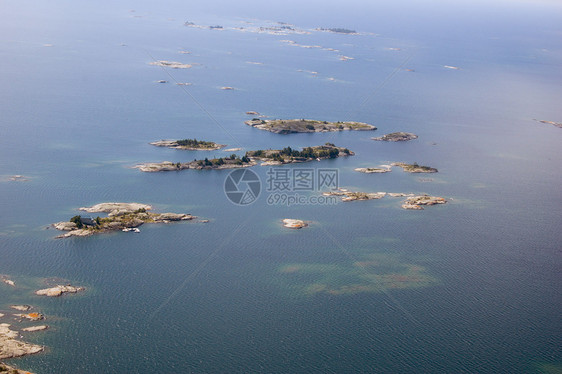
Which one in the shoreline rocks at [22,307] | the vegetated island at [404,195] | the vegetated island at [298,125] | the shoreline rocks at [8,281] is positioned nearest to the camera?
the shoreline rocks at [22,307]

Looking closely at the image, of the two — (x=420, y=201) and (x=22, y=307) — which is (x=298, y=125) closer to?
(x=420, y=201)

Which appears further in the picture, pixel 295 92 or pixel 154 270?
pixel 295 92

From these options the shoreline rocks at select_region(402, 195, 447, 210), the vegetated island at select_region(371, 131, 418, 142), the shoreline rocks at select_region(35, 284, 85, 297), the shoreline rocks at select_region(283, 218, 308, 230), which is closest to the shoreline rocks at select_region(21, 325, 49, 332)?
the shoreline rocks at select_region(35, 284, 85, 297)

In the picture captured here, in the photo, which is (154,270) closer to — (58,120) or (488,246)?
(488,246)

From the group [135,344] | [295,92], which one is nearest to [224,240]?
[135,344]

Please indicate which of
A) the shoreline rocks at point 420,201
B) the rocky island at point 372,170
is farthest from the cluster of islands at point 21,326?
the rocky island at point 372,170

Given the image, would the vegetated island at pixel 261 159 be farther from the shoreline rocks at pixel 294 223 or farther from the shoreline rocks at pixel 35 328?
the shoreline rocks at pixel 35 328

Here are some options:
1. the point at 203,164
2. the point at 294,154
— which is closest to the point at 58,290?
the point at 203,164
